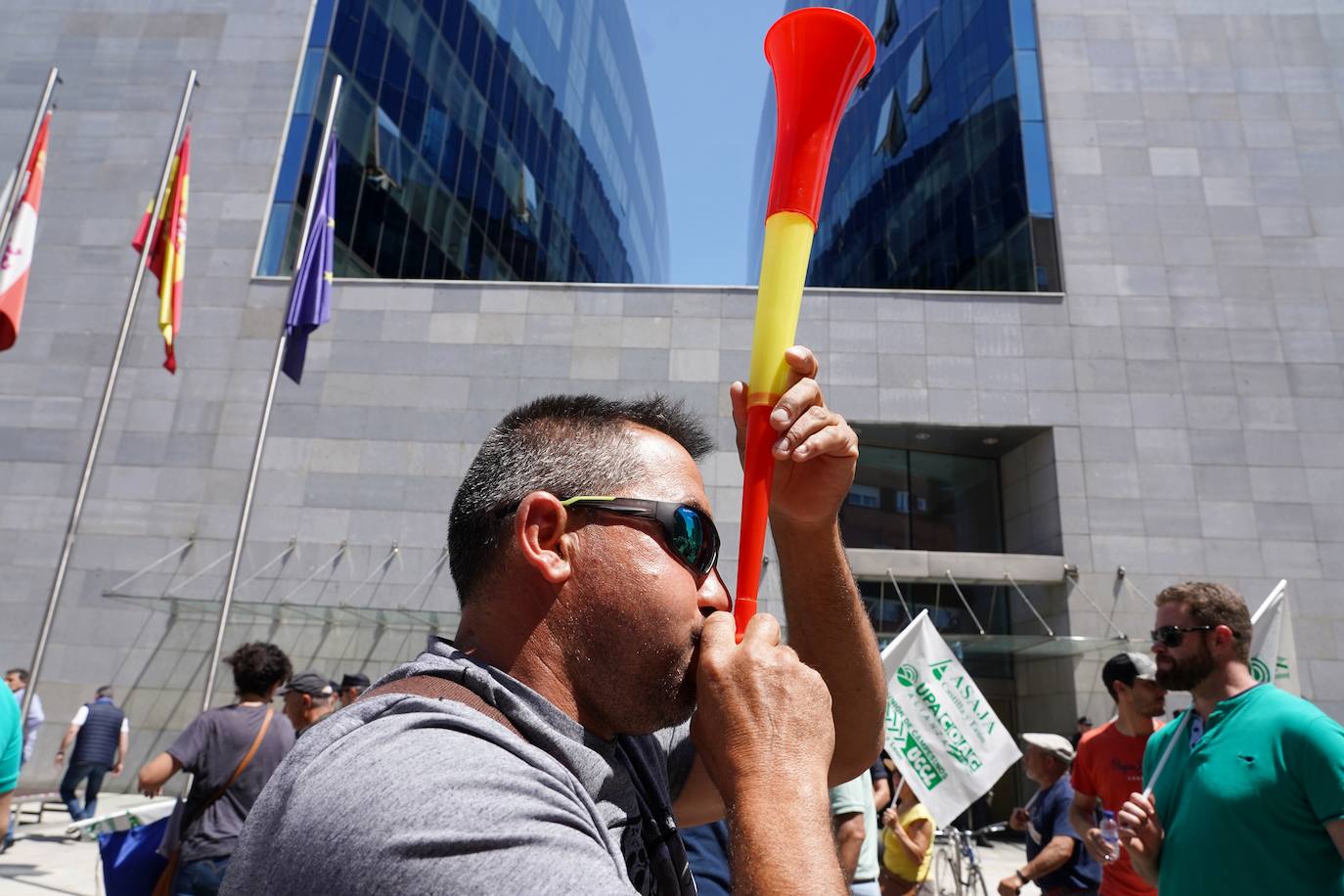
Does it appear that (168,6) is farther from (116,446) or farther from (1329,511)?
(1329,511)

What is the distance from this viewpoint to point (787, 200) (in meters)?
1.66

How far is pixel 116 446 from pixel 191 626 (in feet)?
13.9

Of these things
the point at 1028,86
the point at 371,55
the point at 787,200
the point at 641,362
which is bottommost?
the point at 787,200

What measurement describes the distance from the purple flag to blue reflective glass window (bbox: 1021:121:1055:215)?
15.2 meters

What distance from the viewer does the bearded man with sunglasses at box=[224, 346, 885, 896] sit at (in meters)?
1.10

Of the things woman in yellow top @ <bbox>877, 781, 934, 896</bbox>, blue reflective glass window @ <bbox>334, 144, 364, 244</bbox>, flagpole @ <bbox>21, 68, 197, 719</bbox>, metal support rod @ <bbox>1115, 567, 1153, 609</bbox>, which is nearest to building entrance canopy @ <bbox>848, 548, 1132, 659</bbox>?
metal support rod @ <bbox>1115, 567, 1153, 609</bbox>

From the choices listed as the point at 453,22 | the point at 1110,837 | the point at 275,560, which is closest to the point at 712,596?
the point at 1110,837

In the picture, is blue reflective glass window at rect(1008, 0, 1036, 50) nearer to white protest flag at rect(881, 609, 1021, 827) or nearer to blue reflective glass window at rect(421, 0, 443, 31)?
blue reflective glass window at rect(421, 0, 443, 31)

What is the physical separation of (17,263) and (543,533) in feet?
34.6

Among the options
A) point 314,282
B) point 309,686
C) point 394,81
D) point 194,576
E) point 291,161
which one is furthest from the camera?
point 394,81

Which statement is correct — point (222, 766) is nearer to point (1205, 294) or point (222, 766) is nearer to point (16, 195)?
point (16, 195)

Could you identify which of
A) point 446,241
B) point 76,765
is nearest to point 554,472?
point 76,765

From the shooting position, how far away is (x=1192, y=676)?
12.5 feet

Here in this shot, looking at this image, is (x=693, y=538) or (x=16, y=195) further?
(x=16, y=195)
